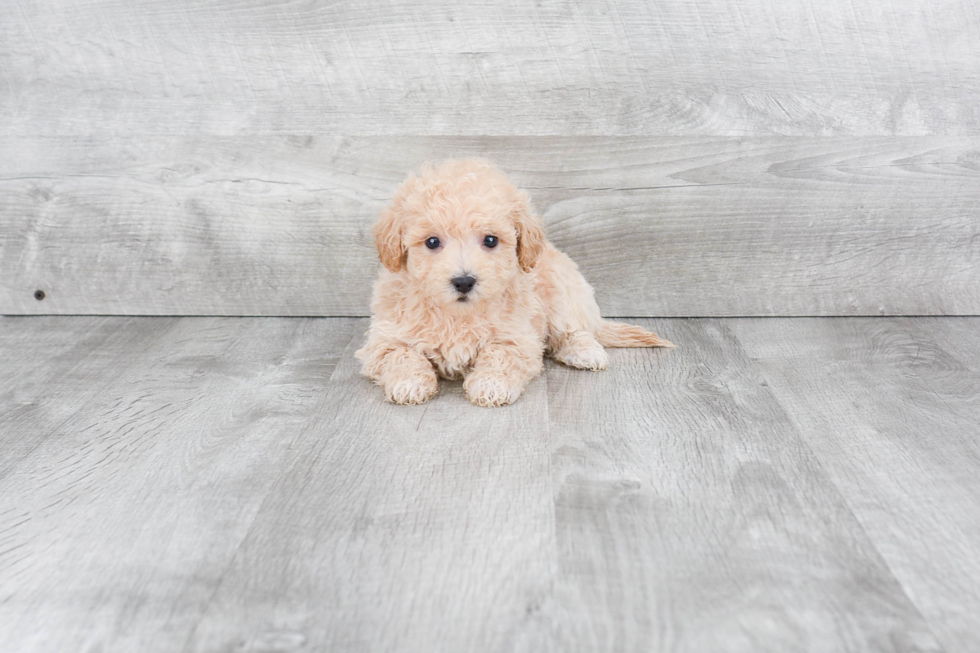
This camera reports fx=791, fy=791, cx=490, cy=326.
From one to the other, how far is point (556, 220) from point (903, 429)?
1.26 meters

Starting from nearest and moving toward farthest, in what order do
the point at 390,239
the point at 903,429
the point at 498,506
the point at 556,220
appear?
the point at 498,506 → the point at 903,429 → the point at 390,239 → the point at 556,220

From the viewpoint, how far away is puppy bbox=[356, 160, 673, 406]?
Answer: 2.00m

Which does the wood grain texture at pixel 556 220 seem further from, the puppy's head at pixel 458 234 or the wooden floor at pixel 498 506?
the puppy's head at pixel 458 234

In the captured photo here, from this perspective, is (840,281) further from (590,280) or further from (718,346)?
(590,280)

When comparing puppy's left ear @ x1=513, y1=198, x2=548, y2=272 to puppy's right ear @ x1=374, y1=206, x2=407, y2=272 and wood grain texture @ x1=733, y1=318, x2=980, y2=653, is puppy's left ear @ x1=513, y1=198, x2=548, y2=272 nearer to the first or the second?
puppy's right ear @ x1=374, y1=206, x2=407, y2=272

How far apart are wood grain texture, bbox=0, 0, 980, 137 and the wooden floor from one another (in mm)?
807

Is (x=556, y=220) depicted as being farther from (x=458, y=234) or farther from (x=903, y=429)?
(x=903, y=429)

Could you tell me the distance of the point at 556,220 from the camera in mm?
2707

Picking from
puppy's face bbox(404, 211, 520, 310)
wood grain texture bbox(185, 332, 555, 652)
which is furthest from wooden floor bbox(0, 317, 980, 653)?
puppy's face bbox(404, 211, 520, 310)

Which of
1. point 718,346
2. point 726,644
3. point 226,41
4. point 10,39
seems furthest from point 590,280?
point 10,39

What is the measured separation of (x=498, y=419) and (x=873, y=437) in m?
0.90

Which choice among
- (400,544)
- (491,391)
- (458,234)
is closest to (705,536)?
(400,544)

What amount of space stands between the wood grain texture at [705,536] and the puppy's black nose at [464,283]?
389 mm

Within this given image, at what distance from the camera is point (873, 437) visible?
1.89 metres
